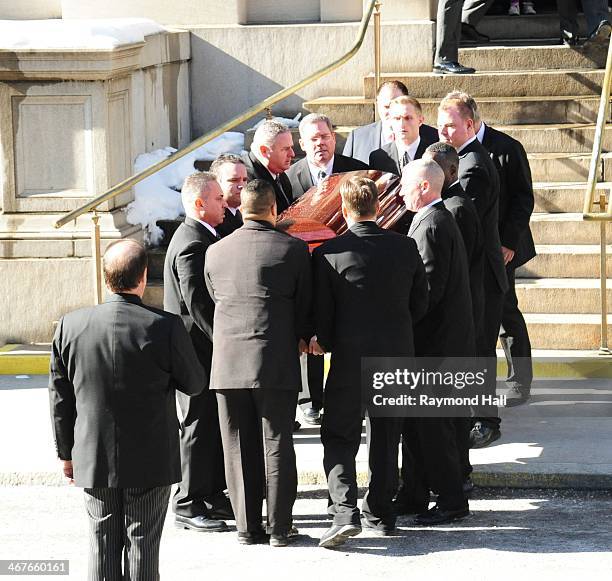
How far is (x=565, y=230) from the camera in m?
11.1

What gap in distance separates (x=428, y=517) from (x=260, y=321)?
143 centimetres

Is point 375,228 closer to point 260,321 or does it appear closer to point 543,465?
point 260,321

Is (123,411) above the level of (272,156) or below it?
below

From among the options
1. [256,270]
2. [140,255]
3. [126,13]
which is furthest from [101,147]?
→ [140,255]

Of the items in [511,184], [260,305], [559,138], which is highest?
[511,184]

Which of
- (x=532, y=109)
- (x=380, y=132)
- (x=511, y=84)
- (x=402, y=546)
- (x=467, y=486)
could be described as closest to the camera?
(x=402, y=546)

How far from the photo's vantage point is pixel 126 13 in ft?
43.1

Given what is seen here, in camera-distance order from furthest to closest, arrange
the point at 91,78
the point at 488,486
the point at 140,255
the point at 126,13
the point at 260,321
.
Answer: the point at 126,13, the point at 91,78, the point at 488,486, the point at 260,321, the point at 140,255

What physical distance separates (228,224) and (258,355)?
1.18 meters

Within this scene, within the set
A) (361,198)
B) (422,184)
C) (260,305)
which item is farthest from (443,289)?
(260,305)

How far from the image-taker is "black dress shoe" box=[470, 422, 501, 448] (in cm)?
855

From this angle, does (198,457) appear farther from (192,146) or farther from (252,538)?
(192,146)

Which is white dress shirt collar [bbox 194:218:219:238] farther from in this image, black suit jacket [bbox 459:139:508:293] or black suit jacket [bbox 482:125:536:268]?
black suit jacket [bbox 482:125:536:268]

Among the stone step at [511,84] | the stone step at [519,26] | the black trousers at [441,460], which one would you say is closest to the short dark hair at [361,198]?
the black trousers at [441,460]
